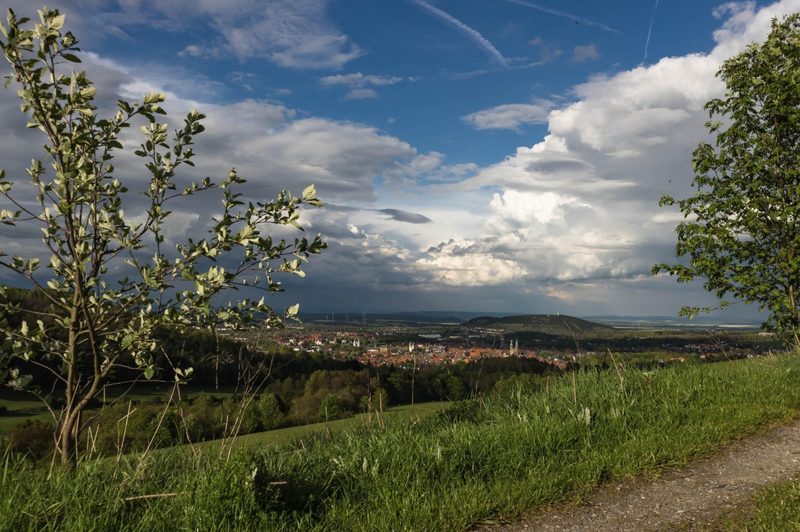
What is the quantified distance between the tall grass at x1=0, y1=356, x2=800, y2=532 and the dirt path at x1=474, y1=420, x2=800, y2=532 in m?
0.16

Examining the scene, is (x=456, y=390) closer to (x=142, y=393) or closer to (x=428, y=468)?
(x=428, y=468)

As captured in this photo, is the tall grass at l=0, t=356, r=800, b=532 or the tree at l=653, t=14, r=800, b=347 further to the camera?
the tree at l=653, t=14, r=800, b=347

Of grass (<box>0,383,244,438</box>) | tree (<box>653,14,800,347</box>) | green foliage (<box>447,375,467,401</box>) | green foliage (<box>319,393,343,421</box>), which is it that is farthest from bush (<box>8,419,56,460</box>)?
tree (<box>653,14,800,347</box>)

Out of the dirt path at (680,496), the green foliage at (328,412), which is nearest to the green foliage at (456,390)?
the green foliage at (328,412)

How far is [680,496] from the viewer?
4277 mm

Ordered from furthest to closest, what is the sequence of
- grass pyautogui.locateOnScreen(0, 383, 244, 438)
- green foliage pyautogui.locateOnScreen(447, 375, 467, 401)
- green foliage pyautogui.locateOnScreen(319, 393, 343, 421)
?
green foliage pyautogui.locateOnScreen(447, 375, 467, 401) < green foliage pyautogui.locateOnScreen(319, 393, 343, 421) < grass pyautogui.locateOnScreen(0, 383, 244, 438)

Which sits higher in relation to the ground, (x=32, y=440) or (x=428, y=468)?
(x=428, y=468)

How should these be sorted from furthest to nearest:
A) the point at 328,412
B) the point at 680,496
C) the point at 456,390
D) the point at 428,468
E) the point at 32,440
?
1. the point at 456,390
2. the point at 328,412
3. the point at 32,440
4. the point at 428,468
5. the point at 680,496

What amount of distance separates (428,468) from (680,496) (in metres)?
2.31

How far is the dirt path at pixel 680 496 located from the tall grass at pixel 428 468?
0.16 meters

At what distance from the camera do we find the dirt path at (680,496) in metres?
3.84

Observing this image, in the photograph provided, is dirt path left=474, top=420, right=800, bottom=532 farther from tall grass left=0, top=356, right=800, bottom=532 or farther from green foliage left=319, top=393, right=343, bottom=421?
green foliage left=319, top=393, right=343, bottom=421

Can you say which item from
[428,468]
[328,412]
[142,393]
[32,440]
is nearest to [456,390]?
[328,412]

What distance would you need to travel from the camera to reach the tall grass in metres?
3.34
